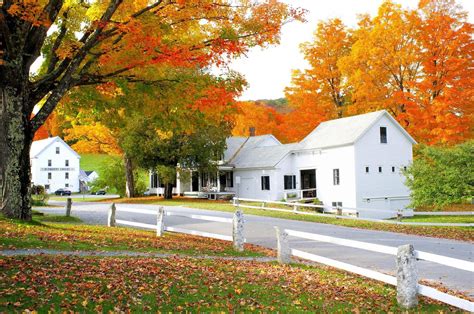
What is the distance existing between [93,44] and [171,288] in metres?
10.3

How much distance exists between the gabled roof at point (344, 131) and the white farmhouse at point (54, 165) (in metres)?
55.2

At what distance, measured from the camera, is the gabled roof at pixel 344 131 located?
37966 mm

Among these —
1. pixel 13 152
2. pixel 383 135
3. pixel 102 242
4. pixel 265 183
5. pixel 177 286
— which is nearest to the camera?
pixel 177 286

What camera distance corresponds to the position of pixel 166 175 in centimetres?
4569

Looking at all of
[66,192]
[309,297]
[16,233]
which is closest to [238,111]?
[16,233]

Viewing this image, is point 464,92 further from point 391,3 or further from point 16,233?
point 16,233

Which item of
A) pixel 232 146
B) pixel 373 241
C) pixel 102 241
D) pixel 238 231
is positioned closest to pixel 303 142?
pixel 232 146

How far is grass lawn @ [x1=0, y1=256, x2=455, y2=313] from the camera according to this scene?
25.1 feet

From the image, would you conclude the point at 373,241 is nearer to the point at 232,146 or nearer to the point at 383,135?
the point at 383,135

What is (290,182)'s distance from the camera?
44.6m

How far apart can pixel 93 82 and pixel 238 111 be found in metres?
5.79

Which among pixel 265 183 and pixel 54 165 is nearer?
pixel 265 183

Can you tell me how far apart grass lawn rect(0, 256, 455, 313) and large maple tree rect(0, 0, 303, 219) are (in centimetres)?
661

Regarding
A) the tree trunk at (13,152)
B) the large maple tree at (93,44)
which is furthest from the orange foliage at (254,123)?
the tree trunk at (13,152)
